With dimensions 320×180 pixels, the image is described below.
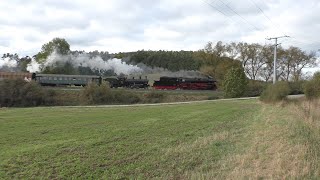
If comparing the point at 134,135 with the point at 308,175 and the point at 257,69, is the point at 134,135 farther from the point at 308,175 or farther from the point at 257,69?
the point at 257,69

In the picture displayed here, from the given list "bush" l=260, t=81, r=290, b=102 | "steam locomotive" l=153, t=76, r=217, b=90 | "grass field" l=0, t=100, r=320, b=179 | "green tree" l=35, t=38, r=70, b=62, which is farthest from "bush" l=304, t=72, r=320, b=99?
"green tree" l=35, t=38, r=70, b=62

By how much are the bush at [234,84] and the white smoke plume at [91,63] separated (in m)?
28.4

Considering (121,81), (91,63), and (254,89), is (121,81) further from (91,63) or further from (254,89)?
(254,89)

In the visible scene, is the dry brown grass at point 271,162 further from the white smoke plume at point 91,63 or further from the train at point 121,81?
the white smoke plume at point 91,63

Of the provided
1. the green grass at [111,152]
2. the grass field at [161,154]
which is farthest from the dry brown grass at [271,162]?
the green grass at [111,152]

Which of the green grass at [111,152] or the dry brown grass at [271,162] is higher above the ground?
the dry brown grass at [271,162]

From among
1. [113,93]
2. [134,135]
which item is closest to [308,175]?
[134,135]

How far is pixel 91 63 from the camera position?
287 ft

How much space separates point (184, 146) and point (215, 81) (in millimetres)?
65700

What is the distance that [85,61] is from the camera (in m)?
90.3

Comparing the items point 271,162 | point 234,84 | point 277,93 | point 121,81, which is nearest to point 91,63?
point 121,81

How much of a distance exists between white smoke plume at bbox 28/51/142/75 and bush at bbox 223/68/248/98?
2842 cm

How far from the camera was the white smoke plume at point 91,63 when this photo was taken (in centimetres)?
8369

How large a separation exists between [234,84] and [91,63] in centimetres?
4024
